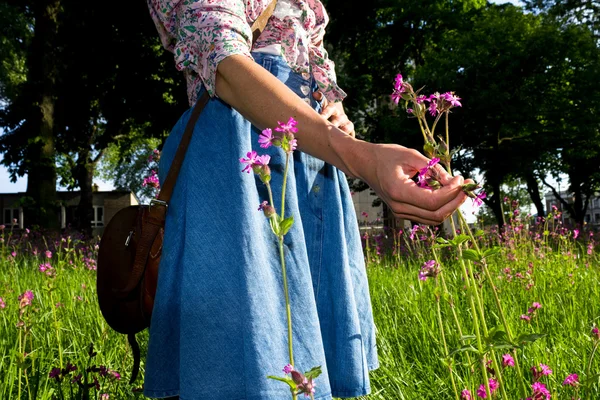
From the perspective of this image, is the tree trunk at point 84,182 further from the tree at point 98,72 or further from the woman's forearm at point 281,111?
the woman's forearm at point 281,111

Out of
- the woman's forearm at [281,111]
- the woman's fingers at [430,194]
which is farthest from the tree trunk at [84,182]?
the woman's fingers at [430,194]

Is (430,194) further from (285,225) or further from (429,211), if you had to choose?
(285,225)

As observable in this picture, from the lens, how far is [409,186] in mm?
938

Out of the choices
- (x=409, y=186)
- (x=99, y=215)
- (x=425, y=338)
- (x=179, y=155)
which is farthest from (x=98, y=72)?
(x=99, y=215)

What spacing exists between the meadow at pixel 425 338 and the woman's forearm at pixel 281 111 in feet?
1.28

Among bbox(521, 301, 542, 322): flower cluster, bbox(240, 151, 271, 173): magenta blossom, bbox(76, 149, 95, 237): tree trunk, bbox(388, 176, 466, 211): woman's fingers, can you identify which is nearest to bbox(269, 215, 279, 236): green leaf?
bbox(240, 151, 271, 173): magenta blossom

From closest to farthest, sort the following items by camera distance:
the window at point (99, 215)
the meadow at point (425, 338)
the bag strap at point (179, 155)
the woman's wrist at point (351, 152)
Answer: the woman's wrist at point (351, 152) → the bag strap at point (179, 155) → the meadow at point (425, 338) → the window at point (99, 215)

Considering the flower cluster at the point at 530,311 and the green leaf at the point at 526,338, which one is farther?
the flower cluster at the point at 530,311

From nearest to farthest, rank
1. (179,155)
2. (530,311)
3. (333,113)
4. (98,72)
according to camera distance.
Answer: (179,155) < (333,113) < (530,311) < (98,72)

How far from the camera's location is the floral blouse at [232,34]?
1.24m

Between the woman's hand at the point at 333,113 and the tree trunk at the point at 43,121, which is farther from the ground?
the tree trunk at the point at 43,121

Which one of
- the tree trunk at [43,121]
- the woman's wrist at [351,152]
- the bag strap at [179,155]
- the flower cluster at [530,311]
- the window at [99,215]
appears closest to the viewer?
the woman's wrist at [351,152]

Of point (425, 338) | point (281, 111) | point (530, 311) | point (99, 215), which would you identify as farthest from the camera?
point (99, 215)

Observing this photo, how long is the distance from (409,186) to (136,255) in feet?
2.46
